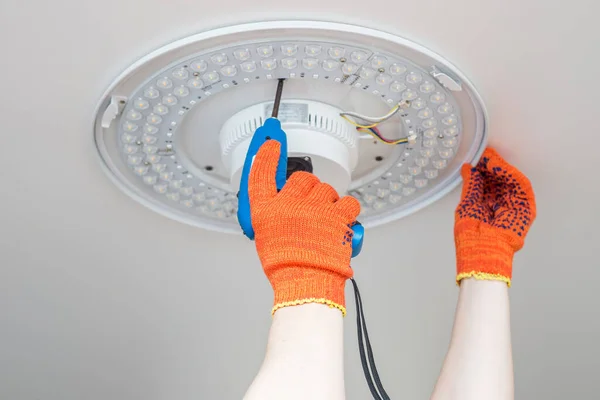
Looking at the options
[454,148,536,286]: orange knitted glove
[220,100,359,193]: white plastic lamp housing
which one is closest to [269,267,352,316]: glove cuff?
[220,100,359,193]: white plastic lamp housing

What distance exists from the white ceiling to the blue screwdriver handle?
0.56 feet

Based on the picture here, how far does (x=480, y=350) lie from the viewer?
4.16ft

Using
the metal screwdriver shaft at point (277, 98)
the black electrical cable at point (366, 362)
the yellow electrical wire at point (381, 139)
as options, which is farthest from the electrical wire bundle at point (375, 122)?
the black electrical cable at point (366, 362)

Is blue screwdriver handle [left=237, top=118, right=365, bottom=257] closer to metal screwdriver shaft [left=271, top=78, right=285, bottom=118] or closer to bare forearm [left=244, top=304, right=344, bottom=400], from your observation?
metal screwdriver shaft [left=271, top=78, right=285, bottom=118]

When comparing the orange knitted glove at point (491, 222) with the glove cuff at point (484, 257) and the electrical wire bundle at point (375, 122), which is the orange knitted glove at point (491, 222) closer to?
the glove cuff at point (484, 257)

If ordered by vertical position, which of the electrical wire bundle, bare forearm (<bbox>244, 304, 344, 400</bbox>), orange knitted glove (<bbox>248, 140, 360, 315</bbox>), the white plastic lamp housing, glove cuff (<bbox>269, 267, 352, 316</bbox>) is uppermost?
the electrical wire bundle

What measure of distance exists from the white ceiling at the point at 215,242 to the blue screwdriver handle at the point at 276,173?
17 centimetres

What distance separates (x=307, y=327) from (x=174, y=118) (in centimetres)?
47

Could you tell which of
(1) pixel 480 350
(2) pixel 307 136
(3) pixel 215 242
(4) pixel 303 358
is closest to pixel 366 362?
(4) pixel 303 358

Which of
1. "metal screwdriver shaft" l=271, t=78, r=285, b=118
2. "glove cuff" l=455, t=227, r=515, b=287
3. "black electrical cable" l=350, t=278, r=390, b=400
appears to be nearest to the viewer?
"black electrical cable" l=350, t=278, r=390, b=400

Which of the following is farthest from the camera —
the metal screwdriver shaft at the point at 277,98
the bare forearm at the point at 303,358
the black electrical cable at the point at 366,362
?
the metal screwdriver shaft at the point at 277,98

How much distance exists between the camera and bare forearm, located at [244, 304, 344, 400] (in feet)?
3.08

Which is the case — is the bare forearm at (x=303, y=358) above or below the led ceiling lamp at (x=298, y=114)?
below

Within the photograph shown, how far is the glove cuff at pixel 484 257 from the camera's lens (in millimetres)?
1286
